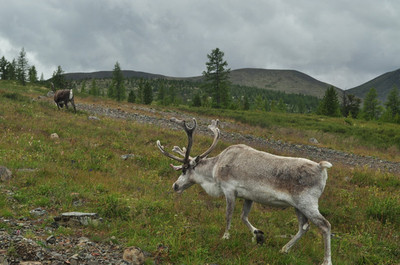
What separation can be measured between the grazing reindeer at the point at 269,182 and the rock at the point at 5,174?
17.1 ft

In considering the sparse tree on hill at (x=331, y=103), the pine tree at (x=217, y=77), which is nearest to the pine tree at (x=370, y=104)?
the sparse tree on hill at (x=331, y=103)

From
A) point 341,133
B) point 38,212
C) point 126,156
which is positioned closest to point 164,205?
point 38,212

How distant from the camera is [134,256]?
15.1 feet

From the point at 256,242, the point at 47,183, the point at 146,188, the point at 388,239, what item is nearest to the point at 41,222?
the point at 47,183

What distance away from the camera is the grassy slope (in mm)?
5473

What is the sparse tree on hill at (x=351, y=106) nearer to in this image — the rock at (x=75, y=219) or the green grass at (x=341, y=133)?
the green grass at (x=341, y=133)

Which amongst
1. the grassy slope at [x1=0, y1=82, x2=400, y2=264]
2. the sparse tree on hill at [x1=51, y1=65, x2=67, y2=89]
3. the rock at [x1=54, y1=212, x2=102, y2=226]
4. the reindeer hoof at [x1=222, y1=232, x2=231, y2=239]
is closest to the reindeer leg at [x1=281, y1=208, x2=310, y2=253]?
the grassy slope at [x1=0, y1=82, x2=400, y2=264]

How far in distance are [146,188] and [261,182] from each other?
4140mm

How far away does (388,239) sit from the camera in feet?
22.7

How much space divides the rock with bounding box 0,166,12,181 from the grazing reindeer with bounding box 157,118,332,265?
522 cm

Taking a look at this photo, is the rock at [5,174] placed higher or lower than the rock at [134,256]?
higher

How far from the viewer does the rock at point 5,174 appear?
24.2 feet

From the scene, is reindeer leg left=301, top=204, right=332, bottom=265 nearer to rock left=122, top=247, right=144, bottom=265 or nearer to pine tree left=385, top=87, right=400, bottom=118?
rock left=122, top=247, right=144, bottom=265

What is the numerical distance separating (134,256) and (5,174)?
205 inches
